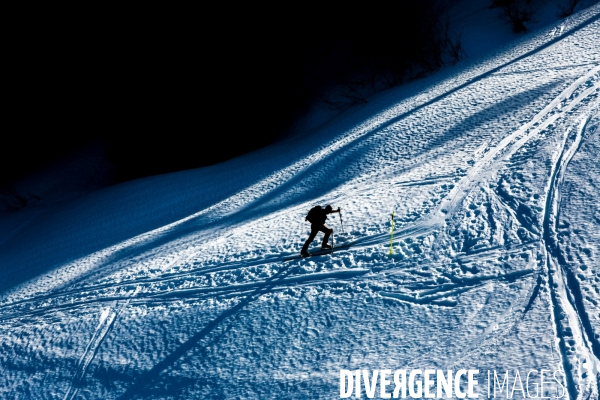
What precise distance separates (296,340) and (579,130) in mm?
7180

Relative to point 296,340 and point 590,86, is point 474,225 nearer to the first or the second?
point 296,340

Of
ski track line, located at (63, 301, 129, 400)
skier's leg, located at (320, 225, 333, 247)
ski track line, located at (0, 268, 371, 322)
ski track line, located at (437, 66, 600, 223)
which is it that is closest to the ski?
skier's leg, located at (320, 225, 333, 247)

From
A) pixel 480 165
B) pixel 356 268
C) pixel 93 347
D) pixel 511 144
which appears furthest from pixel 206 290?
pixel 511 144

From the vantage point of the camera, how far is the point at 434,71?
17.4m

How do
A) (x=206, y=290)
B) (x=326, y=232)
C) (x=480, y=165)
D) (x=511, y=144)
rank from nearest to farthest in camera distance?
(x=326, y=232), (x=206, y=290), (x=480, y=165), (x=511, y=144)

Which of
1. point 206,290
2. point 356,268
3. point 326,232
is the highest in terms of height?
point 326,232

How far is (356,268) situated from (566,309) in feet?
10.6

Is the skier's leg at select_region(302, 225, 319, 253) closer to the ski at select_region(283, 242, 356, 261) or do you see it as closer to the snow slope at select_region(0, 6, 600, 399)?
the ski at select_region(283, 242, 356, 261)

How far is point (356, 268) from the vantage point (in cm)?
884

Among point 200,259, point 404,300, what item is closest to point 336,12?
point 200,259

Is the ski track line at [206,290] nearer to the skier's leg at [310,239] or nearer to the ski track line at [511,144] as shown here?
the skier's leg at [310,239]

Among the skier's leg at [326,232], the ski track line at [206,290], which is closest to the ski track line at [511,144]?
the skier's leg at [326,232]

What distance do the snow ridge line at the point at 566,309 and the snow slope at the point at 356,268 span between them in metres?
0.02

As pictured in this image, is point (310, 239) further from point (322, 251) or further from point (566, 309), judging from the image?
point (566, 309)
